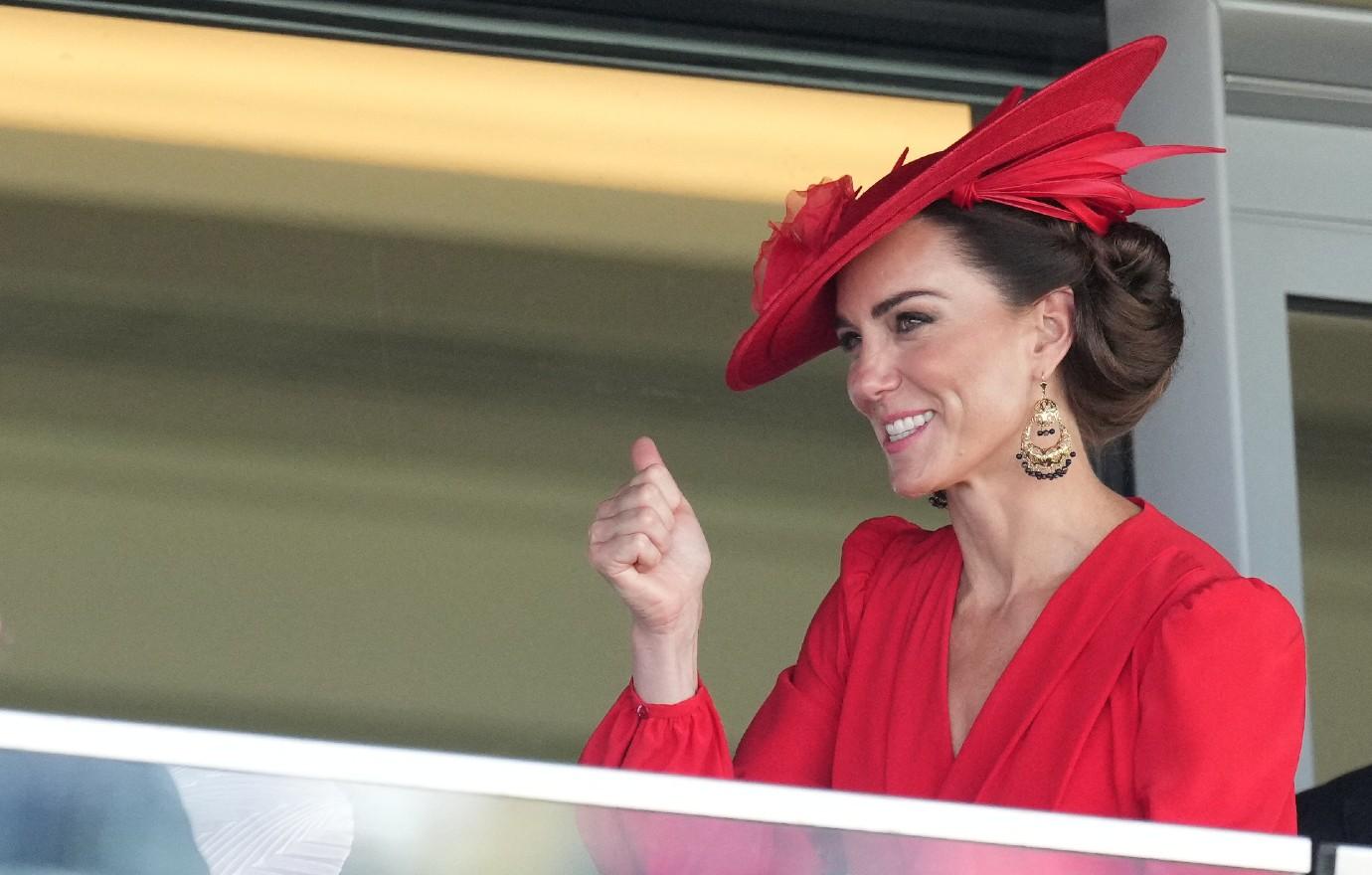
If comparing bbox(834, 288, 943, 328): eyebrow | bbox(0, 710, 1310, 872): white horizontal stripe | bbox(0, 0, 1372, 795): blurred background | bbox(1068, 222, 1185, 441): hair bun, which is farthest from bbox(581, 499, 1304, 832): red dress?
bbox(0, 0, 1372, 795): blurred background

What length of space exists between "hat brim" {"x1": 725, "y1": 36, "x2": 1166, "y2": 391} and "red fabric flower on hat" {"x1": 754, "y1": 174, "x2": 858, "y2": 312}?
0.02 metres

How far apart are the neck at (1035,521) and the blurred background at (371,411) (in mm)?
1161

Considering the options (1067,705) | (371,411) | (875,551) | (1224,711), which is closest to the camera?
(1224,711)

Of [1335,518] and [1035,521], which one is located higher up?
[1335,518]

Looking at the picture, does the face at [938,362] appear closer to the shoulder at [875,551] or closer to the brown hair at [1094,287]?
the brown hair at [1094,287]

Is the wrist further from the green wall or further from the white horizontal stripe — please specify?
the green wall

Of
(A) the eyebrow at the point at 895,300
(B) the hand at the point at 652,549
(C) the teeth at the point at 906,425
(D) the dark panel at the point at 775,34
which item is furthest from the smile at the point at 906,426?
(D) the dark panel at the point at 775,34

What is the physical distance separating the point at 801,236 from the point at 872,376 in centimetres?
18

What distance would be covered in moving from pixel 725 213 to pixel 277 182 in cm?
70

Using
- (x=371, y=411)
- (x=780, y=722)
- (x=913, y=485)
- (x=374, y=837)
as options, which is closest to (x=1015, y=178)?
(x=913, y=485)

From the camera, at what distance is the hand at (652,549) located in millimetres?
1334

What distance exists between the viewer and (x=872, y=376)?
1554mm

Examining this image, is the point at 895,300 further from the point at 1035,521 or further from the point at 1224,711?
the point at 1224,711

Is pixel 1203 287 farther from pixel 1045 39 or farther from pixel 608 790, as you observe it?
pixel 608 790
